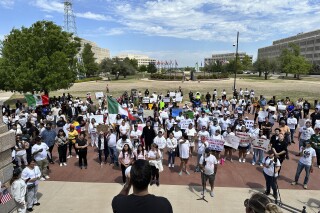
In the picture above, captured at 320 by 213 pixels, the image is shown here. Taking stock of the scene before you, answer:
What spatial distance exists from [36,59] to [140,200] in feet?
102

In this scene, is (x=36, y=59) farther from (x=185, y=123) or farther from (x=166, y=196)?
(x=166, y=196)

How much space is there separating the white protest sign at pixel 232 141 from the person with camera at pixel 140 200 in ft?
31.4

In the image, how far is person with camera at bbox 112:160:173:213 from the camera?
248 cm

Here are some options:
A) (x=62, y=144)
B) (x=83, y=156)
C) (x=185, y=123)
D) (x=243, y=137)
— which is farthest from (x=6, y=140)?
(x=243, y=137)

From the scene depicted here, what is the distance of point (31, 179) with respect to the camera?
747cm

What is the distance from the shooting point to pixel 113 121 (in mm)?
14508

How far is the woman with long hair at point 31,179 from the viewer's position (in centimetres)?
744

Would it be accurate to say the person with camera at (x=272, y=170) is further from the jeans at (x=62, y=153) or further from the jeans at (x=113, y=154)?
the jeans at (x=62, y=153)

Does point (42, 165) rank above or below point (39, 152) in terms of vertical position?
below

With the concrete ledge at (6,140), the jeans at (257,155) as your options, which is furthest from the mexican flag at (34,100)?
the jeans at (257,155)

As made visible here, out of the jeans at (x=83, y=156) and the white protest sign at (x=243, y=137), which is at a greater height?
the white protest sign at (x=243, y=137)

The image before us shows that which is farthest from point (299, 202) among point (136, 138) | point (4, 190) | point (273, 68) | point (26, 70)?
point (273, 68)

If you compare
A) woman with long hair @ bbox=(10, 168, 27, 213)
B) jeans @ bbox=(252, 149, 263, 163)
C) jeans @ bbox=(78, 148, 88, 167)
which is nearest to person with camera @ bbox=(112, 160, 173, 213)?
woman with long hair @ bbox=(10, 168, 27, 213)

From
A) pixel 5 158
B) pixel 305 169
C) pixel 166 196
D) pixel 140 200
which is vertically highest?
pixel 140 200
